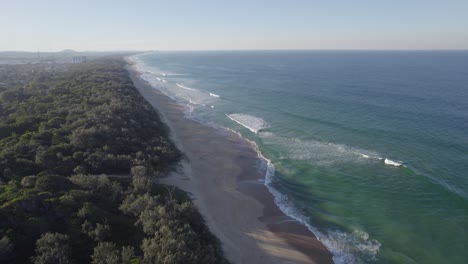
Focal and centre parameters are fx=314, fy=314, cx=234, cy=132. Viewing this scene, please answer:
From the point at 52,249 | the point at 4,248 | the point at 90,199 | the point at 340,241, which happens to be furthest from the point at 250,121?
the point at 4,248

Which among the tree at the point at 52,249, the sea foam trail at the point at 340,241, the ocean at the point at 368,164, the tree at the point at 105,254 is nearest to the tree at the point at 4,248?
the tree at the point at 52,249

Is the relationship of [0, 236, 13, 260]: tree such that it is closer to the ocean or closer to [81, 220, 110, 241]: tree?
[81, 220, 110, 241]: tree

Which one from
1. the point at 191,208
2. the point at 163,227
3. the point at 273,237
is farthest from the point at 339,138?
the point at 163,227

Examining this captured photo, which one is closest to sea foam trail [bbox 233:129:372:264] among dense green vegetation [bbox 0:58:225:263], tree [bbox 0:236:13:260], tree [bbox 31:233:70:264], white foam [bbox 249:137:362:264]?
white foam [bbox 249:137:362:264]

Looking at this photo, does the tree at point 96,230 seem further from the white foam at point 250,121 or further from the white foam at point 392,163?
the white foam at point 250,121

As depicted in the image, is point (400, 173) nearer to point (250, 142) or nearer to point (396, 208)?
point (396, 208)

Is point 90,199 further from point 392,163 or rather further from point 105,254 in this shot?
point 392,163
